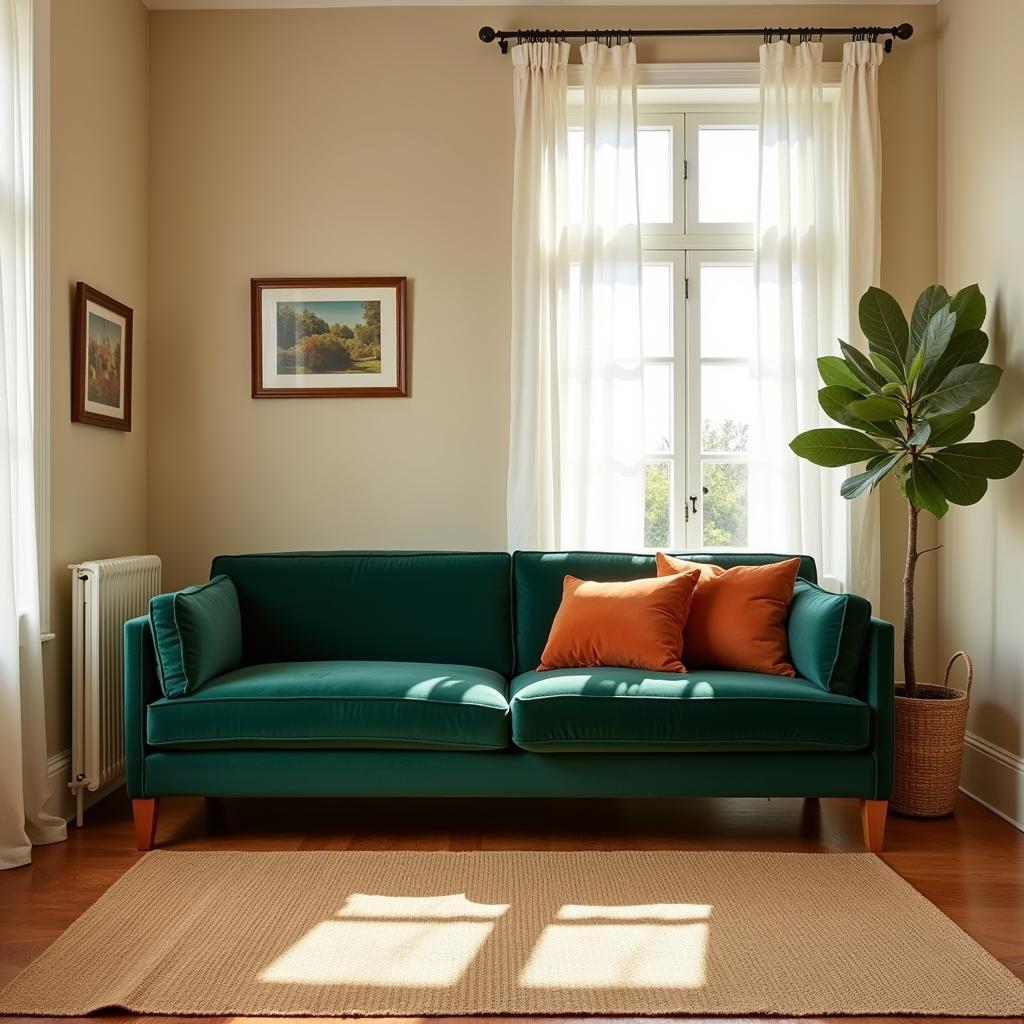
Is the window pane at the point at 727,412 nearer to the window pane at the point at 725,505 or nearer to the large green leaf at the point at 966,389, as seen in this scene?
the window pane at the point at 725,505

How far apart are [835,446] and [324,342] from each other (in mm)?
2059

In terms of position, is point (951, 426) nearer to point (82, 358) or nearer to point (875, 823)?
point (875, 823)

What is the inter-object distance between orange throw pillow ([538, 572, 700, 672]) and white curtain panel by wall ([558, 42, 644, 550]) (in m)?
0.62

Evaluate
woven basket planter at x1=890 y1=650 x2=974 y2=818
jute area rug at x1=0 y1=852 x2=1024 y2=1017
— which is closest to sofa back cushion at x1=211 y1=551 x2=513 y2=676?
A: jute area rug at x1=0 y1=852 x2=1024 y2=1017

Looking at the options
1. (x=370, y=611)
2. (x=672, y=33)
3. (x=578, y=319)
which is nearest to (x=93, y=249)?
(x=370, y=611)

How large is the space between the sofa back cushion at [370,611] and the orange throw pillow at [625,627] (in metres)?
0.33

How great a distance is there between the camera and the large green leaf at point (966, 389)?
315cm

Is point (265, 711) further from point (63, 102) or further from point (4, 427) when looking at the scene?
point (63, 102)

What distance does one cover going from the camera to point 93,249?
350cm

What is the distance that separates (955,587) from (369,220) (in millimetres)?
2779

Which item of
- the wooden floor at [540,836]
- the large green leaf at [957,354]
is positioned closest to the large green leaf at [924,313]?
the large green leaf at [957,354]

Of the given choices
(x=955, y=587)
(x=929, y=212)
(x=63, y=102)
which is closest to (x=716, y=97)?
(x=929, y=212)

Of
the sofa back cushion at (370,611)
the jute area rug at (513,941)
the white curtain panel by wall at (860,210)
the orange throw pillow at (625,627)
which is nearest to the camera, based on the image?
the jute area rug at (513,941)

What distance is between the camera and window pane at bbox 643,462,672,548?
4.02 meters
